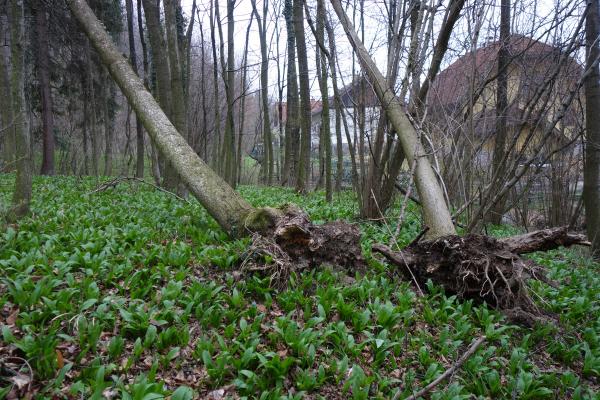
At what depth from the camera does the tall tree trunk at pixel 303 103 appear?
11989 millimetres

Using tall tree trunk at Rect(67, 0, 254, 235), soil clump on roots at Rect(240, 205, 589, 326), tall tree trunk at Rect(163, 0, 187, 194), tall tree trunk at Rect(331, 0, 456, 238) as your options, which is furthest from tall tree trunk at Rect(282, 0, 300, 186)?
soil clump on roots at Rect(240, 205, 589, 326)

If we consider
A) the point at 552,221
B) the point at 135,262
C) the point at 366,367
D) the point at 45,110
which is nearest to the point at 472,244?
the point at 366,367

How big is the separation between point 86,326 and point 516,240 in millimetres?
4077

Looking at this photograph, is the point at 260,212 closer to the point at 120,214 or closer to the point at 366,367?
the point at 366,367

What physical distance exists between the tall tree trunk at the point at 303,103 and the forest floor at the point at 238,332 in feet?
25.3

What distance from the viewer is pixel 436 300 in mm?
4090

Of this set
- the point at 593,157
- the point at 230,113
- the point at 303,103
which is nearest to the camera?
the point at 593,157

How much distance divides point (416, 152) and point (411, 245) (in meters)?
1.43

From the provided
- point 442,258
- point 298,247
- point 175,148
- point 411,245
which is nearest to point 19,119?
point 175,148

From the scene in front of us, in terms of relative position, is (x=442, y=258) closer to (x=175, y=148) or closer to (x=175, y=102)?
(x=175, y=148)

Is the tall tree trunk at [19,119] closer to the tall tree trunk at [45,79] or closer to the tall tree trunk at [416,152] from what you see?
the tall tree trunk at [416,152]

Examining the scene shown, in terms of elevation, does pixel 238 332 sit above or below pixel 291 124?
below

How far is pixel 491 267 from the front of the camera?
3.84 metres

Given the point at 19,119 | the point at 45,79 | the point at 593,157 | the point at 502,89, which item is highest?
the point at 45,79
